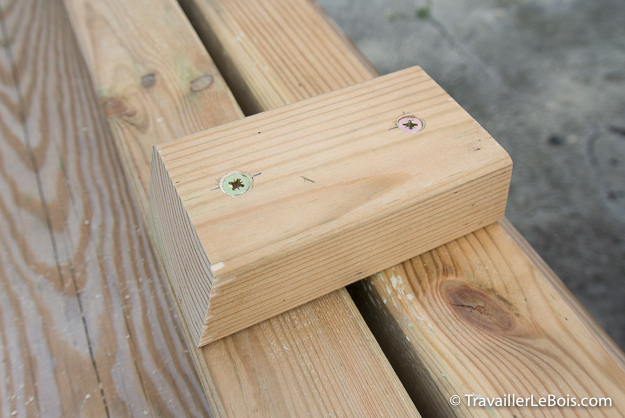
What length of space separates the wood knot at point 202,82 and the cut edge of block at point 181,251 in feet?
1.12

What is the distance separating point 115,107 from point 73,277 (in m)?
0.39

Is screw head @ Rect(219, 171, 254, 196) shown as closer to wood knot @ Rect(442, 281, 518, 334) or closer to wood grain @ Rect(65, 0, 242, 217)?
wood grain @ Rect(65, 0, 242, 217)

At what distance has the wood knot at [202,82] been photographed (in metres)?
1.18

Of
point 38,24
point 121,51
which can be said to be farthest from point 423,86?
point 38,24

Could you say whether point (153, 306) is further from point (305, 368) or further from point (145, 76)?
point (145, 76)

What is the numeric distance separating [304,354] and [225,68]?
2.56 feet

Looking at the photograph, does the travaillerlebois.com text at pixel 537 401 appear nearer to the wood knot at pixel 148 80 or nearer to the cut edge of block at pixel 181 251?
the cut edge of block at pixel 181 251

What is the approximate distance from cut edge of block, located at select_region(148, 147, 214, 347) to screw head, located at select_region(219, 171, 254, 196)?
0.23 ft

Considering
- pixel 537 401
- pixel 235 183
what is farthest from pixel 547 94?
pixel 235 183

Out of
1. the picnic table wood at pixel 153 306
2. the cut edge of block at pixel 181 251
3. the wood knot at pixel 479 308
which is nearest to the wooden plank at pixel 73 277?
the picnic table wood at pixel 153 306

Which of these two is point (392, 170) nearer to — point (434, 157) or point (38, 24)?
point (434, 157)

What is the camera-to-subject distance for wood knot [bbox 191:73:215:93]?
1.18 m

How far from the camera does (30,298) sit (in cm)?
104

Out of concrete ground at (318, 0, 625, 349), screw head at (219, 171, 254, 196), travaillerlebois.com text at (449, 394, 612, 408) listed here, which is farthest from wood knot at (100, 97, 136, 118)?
concrete ground at (318, 0, 625, 349)
